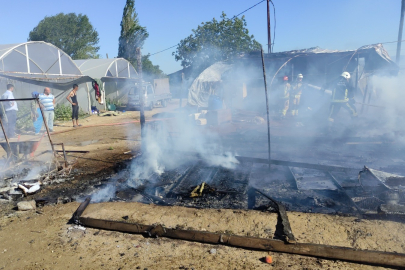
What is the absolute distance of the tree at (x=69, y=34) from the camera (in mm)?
36728

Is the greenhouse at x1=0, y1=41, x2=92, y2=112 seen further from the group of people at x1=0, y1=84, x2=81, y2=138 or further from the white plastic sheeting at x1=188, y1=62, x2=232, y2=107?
the white plastic sheeting at x1=188, y1=62, x2=232, y2=107

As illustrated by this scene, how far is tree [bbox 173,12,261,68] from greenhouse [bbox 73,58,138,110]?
468 inches

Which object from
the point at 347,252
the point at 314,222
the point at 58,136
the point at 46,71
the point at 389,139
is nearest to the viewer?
the point at 347,252

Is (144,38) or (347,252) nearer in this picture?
(347,252)

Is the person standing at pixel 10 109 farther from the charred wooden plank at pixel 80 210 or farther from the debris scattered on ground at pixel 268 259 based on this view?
the debris scattered on ground at pixel 268 259

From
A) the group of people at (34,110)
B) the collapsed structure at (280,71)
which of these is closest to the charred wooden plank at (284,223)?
the group of people at (34,110)

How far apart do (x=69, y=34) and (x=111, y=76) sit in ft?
73.4

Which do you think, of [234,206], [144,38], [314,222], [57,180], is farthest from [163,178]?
[144,38]

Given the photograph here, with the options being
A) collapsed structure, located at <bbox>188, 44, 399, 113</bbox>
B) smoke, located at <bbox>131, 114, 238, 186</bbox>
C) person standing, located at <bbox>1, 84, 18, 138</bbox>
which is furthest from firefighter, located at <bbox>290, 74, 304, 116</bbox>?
person standing, located at <bbox>1, 84, 18, 138</bbox>

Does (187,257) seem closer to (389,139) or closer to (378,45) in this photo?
(389,139)

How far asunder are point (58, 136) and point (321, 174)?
982cm

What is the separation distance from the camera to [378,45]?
16.1 m

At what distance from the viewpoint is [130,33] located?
97.9 feet

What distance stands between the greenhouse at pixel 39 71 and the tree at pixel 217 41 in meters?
18.0
